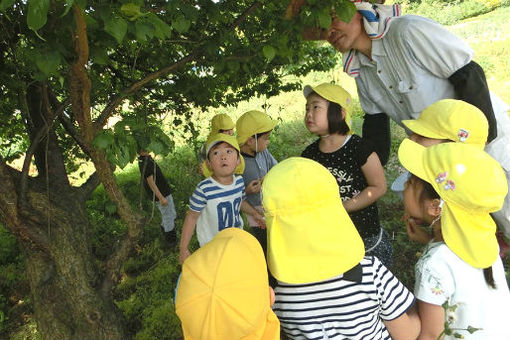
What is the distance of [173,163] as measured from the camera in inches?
298

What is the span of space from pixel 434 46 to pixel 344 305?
143 cm

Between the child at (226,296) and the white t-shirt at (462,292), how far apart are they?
2.08 ft

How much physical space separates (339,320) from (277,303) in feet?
0.78

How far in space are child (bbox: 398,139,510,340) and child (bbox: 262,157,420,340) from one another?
0.12 m

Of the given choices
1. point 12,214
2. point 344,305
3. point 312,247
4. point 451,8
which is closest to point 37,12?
point 312,247

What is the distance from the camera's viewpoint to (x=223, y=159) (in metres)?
2.40

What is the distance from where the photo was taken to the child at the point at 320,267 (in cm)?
120

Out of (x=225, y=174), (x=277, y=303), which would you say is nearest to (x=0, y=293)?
(x=225, y=174)

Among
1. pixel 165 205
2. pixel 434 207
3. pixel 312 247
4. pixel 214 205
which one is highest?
pixel 165 205

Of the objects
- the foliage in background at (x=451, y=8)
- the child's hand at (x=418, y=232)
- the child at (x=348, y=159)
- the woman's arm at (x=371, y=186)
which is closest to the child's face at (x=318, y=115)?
the child at (x=348, y=159)

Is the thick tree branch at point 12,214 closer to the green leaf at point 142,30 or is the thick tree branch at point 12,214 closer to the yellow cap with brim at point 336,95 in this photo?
the green leaf at point 142,30

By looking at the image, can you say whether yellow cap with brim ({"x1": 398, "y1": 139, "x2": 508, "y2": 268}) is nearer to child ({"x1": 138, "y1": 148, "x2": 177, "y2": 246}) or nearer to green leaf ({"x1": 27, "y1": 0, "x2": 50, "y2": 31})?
green leaf ({"x1": 27, "y1": 0, "x2": 50, "y2": 31})

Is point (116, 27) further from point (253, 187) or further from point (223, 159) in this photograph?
point (253, 187)

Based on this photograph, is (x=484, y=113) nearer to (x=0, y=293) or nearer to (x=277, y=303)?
(x=277, y=303)
